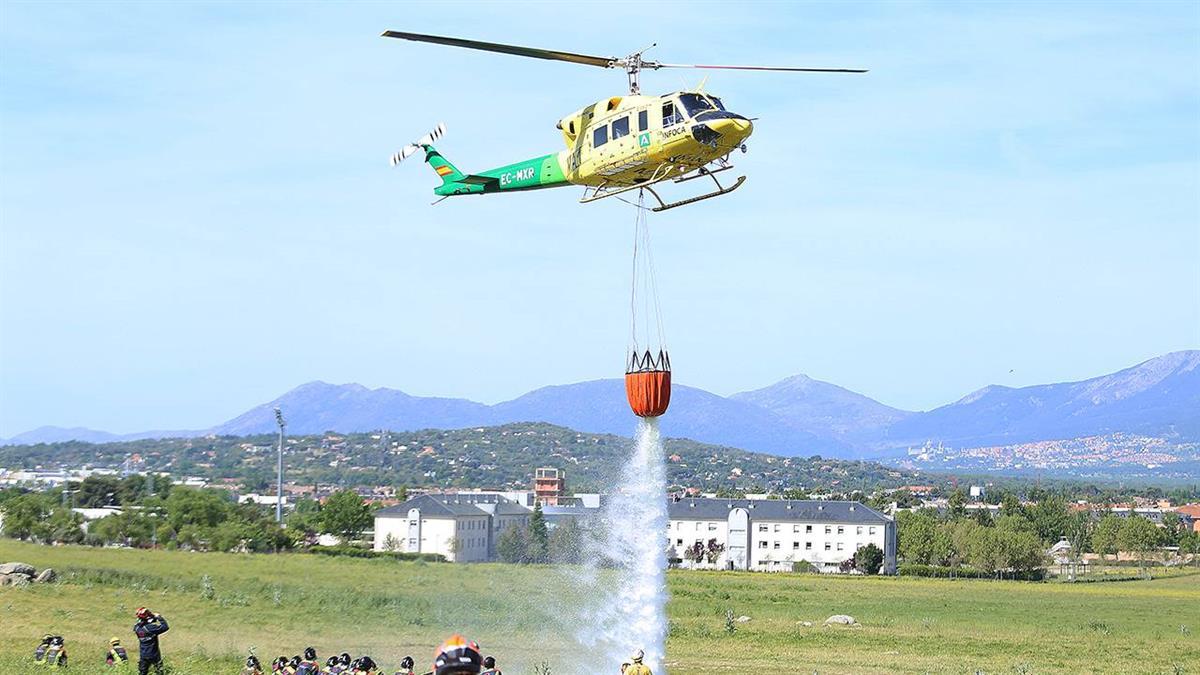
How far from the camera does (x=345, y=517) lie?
3706 inches

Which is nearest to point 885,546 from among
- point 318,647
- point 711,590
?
point 711,590

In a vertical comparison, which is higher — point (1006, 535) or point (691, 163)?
point (691, 163)

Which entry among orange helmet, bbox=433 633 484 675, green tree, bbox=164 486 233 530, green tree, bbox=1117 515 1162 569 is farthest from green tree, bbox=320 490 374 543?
green tree, bbox=1117 515 1162 569

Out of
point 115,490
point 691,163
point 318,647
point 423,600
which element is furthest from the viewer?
point 115,490

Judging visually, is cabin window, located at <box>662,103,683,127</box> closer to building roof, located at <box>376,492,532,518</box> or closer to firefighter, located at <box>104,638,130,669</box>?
firefighter, located at <box>104,638,130,669</box>

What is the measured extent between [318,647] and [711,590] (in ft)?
159

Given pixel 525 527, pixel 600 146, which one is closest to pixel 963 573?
pixel 525 527

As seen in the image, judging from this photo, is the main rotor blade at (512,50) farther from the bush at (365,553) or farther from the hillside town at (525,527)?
the bush at (365,553)

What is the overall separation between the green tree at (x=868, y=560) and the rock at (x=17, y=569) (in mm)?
90770

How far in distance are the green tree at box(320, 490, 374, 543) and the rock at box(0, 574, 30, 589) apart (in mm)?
33141

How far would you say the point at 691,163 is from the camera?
33.0 meters

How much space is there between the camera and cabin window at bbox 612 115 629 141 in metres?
33.6

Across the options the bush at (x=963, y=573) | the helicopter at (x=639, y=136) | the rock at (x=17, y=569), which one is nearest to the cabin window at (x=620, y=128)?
the helicopter at (x=639, y=136)

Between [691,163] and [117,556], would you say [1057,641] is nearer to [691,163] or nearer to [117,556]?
[691,163]
